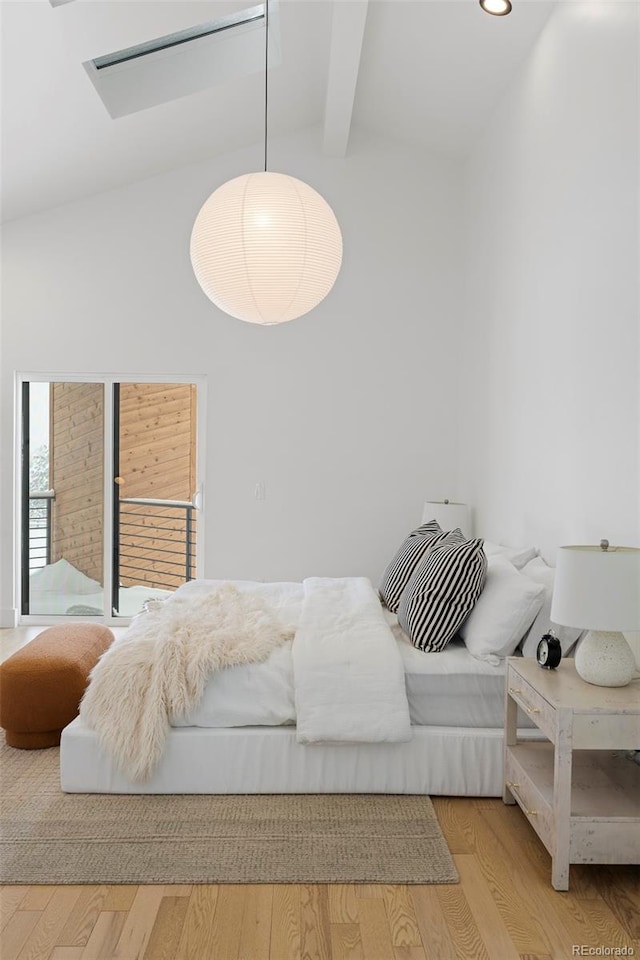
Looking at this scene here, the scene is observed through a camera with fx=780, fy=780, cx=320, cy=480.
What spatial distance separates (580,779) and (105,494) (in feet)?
12.9

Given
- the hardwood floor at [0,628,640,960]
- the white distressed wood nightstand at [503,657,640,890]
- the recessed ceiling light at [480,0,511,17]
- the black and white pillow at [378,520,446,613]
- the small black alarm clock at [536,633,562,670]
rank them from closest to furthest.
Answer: the hardwood floor at [0,628,640,960]
the white distressed wood nightstand at [503,657,640,890]
the small black alarm clock at [536,633,562,670]
the recessed ceiling light at [480,0,511,17]
the black and white pillow at [378,520,446,613]

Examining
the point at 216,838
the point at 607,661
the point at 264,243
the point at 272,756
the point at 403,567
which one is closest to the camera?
the point at 607,661

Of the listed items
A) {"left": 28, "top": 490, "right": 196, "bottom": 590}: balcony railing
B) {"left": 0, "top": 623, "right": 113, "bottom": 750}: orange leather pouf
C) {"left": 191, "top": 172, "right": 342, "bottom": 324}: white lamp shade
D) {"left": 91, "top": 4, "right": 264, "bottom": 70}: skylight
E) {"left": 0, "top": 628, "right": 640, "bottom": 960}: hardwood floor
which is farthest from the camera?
{"left": 28, "top": 490, "right": 196, "bottom": 590}: balcony railing

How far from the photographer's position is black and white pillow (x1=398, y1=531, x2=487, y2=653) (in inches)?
121

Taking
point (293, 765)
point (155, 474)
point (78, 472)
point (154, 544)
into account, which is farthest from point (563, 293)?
point (78, 472)

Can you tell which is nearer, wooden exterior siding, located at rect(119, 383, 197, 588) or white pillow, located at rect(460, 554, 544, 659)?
white pillow, located at rect(460, 554, 544, 659)

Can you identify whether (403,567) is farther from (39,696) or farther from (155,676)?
(39,696)

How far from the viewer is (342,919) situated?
2.09m

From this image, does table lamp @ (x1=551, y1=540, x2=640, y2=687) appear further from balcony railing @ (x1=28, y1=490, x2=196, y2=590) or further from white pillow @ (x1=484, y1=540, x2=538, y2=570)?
balcony railing @ (x1=28, y1=490, x2=196, y2=590)

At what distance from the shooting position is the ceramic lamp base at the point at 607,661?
2.34 metres

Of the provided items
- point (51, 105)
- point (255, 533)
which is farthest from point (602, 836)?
point (51, 105)

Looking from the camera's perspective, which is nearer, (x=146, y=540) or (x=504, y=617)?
(x=504, y=617)

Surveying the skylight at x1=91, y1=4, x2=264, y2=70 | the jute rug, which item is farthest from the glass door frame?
the jute rug

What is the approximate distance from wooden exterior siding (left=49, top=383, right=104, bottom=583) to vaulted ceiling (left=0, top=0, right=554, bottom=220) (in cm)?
132
